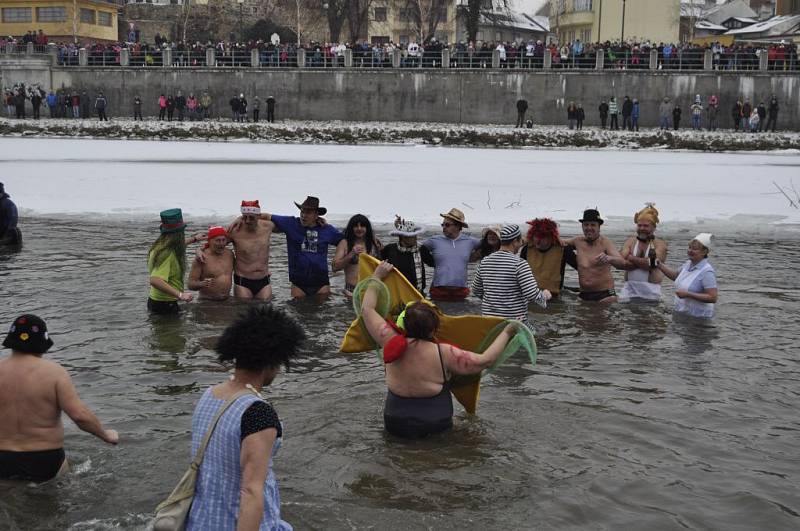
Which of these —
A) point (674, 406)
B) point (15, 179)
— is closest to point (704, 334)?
point (674, 406)

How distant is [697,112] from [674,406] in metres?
33.4

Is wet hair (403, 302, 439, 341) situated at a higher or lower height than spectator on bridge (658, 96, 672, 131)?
lower

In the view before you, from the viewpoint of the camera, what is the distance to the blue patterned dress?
3.82 meters

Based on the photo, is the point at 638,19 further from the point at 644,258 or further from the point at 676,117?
the point at 644,258

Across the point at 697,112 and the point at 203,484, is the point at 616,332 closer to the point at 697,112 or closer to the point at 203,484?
the point at 203,484

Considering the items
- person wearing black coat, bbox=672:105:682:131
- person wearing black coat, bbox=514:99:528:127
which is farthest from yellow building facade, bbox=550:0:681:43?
person wearing black coat, bbox=672:105:682:131

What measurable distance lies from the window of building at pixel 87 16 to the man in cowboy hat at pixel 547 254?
58981mm

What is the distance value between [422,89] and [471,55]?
2780 mm

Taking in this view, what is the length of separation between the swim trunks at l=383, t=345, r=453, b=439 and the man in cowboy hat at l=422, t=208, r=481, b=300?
4.06 meters

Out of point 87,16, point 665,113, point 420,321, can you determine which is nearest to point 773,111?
point 665,113

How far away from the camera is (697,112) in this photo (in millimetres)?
38781

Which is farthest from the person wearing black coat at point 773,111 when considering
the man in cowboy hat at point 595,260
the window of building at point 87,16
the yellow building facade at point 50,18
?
the window of building at point 87,16

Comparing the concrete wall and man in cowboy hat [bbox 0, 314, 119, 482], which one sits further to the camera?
the concrete wall

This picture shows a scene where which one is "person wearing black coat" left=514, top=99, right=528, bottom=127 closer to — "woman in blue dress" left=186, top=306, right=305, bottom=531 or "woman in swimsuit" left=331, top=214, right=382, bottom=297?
"woman in swimsuit" left=331, top=214, right=382, bottom=297
